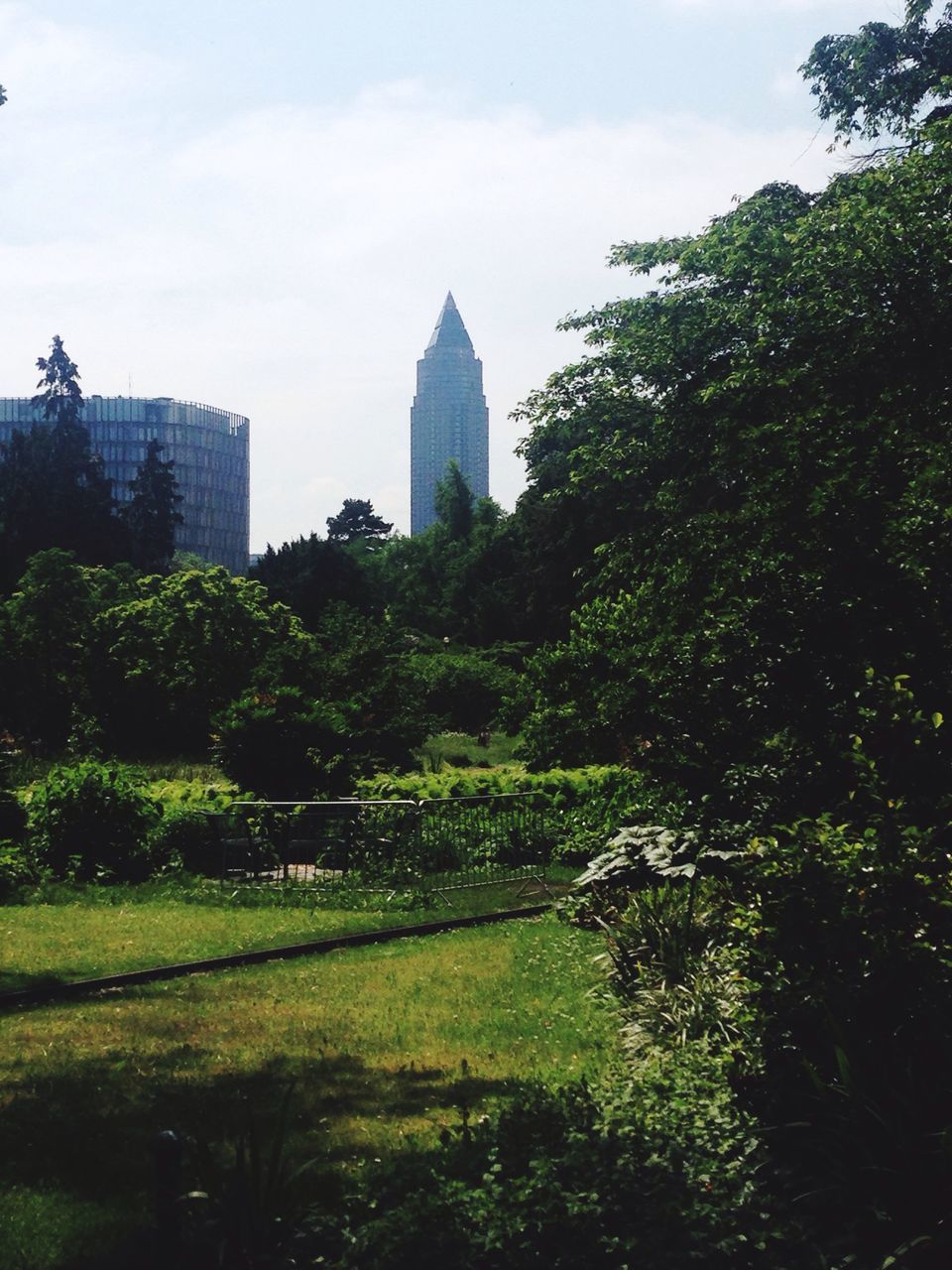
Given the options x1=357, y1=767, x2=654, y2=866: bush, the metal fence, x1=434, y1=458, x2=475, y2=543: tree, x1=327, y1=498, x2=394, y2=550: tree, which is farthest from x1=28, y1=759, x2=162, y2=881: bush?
x1=327, y1=498, x2=394, y2=550: tree

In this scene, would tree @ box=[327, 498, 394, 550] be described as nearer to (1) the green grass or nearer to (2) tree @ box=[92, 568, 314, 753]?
(2) tree @ box=[92, 568, 314, 753]

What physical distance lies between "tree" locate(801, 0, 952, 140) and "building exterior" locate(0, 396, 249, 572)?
439 ft

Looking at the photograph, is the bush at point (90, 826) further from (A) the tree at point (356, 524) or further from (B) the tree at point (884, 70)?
(A) the tree at point (356, 524)

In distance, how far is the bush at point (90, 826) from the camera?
19406mm

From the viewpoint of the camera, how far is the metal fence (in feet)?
58.5

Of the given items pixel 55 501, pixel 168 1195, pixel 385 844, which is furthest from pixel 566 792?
pixel 55 501

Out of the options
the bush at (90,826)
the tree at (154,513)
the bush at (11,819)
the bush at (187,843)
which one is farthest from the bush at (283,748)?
the tree at (154,513)

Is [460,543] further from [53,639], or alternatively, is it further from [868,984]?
[868,984]

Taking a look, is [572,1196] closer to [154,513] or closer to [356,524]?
[154,513]

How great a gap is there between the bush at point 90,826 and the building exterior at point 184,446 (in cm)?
14058

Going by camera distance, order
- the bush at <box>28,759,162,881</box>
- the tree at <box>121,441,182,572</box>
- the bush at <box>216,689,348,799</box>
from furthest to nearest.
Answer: the tree at <box>121,441,182,572</box> < the bush at <box>216,689,348,799</box> < the bush at <box>28,759,162,881</box>

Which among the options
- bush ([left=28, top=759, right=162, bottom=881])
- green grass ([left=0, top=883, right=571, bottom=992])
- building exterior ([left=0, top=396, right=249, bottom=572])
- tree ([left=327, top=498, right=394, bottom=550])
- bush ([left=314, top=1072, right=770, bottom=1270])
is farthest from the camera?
building exterior ([left=0, top=396, right=249, bottom=572])

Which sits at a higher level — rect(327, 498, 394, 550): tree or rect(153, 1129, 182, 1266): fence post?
rect(327, 498, 394, 550): tree

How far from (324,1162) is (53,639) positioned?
4174cm
